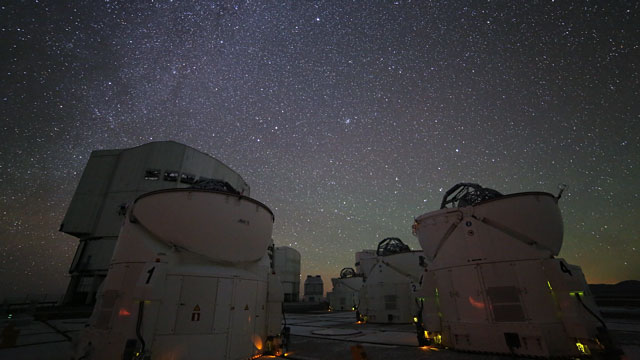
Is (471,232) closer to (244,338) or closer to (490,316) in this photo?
(490,316)

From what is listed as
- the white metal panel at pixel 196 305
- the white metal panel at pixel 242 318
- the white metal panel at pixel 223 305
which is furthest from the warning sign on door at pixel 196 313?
the white metal panel at pixel 242 318

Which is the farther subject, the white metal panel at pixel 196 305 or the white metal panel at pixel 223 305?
the white metal panel at pixel 223 305

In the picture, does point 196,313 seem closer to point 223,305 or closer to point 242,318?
point 223,305

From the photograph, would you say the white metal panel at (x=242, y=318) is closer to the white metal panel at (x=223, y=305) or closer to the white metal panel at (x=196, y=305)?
A: the white metal panel at (x=223, y=305)

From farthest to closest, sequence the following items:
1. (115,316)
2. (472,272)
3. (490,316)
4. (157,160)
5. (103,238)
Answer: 1. (157,160)
2. (103,238)
3. (472,272)
4. (490,316)
5. (115,316)

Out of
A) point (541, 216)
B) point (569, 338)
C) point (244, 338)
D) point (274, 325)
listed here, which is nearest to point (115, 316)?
point (244, 338)

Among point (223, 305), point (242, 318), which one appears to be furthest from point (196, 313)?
point (242, 318)

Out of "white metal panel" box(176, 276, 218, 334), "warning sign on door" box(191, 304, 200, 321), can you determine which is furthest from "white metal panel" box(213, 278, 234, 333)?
"warning sign on door" box(191, 304, 200, 321)

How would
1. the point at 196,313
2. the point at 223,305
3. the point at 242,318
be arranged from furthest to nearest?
the point at 242,318, the point at 223,305, the point at 196,313

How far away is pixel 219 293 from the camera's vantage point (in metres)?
7.63

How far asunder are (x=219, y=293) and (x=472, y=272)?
8943mm

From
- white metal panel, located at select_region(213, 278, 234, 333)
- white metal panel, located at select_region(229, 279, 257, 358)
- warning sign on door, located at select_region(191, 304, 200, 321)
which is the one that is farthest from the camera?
white metal panel, located at select_region(229, 279, 257, 358)

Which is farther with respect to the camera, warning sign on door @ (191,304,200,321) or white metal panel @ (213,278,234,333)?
white metal panel @ (213,278,234,333)

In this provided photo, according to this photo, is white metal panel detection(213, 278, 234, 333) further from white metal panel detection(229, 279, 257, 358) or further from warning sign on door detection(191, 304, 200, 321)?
warning sign on door detection(191, 304, 200, 321)
